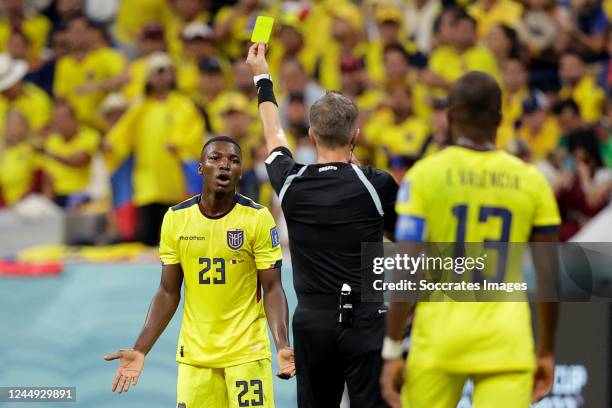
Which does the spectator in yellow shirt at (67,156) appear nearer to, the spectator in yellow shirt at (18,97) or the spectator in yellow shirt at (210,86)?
the spectator in yellow shirt at (18,97)

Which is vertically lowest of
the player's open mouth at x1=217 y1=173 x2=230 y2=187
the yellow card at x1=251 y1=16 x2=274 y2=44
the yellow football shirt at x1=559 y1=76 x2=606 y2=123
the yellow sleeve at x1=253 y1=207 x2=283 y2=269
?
the yellow sleeve at x1=253 y1=207 x2=283 y2=269

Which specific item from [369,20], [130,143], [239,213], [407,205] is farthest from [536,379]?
[369,20]

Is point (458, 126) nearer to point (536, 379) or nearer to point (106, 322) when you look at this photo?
point (536, 379)

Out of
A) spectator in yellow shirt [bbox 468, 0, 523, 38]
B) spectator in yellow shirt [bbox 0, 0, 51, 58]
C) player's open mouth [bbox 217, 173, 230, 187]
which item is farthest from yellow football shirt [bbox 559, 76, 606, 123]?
spectator in yellow shirt [bbox 0, 0, 51, 58]

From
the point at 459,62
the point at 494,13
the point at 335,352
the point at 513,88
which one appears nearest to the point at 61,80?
the point at 459,62

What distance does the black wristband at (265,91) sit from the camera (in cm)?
689

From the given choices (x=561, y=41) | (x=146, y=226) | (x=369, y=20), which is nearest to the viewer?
(x=146, y=226)

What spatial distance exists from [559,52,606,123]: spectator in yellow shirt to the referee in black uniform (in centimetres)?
644

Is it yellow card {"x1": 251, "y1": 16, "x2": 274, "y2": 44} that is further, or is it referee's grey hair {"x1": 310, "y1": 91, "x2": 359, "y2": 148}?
yellow card {"x1": 251, "y1": 16, "x2": 274, "y2": 44}

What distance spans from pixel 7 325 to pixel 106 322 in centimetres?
81

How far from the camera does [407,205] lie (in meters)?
5.37

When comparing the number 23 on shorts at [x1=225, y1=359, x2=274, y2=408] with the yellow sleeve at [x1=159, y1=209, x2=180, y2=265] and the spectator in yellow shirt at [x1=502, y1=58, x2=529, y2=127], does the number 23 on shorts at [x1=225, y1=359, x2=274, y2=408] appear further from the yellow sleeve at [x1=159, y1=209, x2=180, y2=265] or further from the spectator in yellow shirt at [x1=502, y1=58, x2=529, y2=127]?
the spectator in yellow shirt at [x1=502, y1=58, x2=529, y2=127]

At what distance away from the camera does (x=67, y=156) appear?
13016mm

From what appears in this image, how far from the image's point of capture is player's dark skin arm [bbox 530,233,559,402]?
5445 mm
